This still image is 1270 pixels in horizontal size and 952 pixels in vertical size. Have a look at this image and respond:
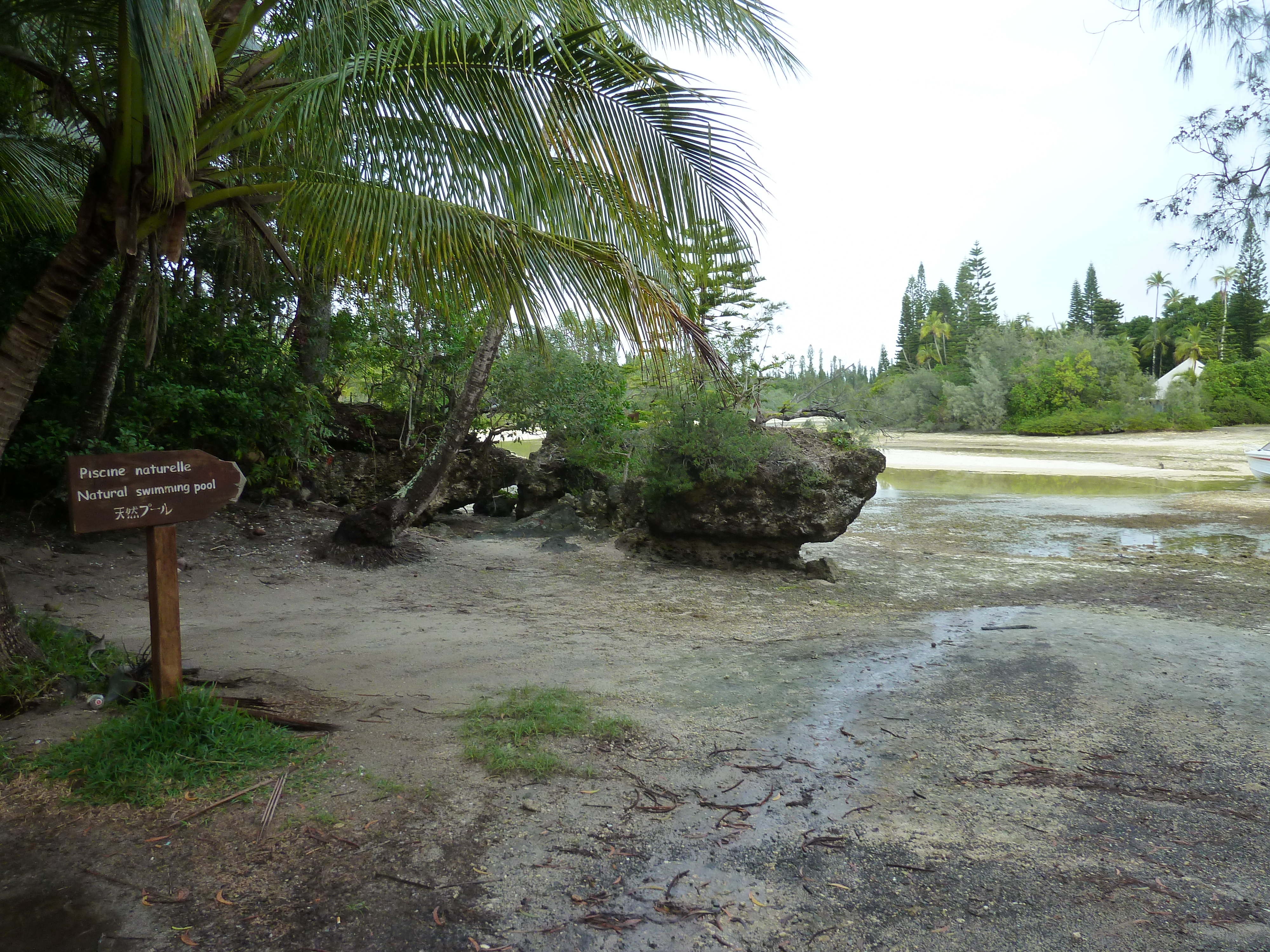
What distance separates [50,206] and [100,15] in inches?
91.6

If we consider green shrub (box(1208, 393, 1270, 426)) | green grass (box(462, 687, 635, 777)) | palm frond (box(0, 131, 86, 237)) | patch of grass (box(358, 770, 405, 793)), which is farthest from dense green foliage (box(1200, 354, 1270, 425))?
patch of grass (box(358, 770, 405, 793))

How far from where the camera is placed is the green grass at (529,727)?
3.80 m

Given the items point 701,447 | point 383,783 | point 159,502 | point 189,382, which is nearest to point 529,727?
point 383,783

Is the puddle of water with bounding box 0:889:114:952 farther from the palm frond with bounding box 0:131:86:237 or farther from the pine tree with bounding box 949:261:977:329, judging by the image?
the pine tree with bounding box 949:261:977:329

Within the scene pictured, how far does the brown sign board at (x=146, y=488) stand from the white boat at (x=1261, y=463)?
2638cm

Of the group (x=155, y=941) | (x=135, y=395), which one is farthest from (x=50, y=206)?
(x=155, y=941)

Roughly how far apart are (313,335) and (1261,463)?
24439 millimetres

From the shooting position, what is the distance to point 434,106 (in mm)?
4500

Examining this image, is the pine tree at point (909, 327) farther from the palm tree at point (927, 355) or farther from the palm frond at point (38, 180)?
the palm frond at point (38, 180)

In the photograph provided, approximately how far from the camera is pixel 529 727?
4.20 meters

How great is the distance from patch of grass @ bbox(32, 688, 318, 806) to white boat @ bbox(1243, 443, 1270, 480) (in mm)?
26221

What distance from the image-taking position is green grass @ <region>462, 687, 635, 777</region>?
3.80 metres

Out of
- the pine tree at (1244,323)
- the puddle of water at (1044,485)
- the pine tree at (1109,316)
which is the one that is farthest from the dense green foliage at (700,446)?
the pine tree at (1109,316)

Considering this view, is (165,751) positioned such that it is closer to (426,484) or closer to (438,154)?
(438,154)
